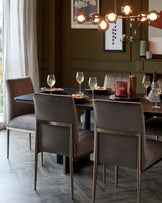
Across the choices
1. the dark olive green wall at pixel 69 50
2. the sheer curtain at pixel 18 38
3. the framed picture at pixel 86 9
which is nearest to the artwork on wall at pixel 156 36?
the dark olive green wall at pixel 69 50

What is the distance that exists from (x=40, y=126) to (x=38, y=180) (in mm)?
622

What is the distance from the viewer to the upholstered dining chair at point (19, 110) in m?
4.37

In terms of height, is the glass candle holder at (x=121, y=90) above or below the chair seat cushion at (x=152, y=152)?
above

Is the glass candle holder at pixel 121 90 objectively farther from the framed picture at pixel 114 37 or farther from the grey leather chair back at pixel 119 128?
the framed picture at pixel 114 37

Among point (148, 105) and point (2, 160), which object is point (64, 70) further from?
point (148, 105)

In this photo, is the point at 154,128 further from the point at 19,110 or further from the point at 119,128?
the point at 19,110

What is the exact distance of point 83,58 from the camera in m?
6.70

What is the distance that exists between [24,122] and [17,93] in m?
0.41

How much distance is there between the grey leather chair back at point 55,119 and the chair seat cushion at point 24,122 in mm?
708

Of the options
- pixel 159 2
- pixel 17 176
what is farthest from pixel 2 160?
pixel 159 2

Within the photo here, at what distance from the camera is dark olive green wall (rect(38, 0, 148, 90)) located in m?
6.48

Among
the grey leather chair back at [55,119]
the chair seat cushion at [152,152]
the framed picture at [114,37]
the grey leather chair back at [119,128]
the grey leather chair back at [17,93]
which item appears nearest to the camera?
the grey leather chair back at [119,128]

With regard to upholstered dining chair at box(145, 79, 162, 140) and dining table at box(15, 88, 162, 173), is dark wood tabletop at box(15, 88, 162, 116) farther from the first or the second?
upholstered dining chair at box(145, 79, 162, 140)

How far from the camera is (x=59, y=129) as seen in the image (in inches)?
138
